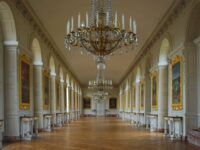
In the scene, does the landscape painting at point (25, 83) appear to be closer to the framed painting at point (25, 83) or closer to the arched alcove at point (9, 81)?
the framed painting at point (25, 83)

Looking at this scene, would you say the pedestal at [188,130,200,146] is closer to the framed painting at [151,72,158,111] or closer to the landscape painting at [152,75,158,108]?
the framed painting at [151,72,158,111]

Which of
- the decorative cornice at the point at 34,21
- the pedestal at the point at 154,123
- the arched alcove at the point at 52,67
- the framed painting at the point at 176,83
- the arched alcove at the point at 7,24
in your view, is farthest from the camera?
the arched alcove at the point at 52,67

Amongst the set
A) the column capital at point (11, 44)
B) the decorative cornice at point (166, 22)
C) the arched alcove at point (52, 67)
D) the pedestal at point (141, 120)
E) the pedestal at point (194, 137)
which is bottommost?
the pedestal at point (141, 120)

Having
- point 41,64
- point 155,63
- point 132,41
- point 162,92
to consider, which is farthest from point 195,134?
point 41,64

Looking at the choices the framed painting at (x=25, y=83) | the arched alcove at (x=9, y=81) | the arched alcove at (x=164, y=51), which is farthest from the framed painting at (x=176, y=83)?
the arched alcove at (x=9, y=81)

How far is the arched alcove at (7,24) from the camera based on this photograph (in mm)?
12296

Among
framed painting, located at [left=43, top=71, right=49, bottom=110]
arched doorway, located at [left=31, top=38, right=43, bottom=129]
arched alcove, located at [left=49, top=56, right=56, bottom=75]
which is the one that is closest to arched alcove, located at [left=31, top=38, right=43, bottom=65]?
arched doorway, located at [left=31, top=38, right=43, bottom=129]

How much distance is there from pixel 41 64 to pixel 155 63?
22.9 feet

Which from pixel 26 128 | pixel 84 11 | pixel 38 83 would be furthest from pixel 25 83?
pixel 84 11

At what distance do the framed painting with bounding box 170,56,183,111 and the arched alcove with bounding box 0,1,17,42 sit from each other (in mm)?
7298

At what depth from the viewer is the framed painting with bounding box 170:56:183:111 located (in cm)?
1427

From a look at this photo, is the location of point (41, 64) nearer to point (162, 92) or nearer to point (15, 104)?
point (15, 104)

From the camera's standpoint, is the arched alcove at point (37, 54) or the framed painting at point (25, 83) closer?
the framed painting at point (25, 83)

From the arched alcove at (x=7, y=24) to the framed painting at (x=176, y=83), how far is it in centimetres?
730
